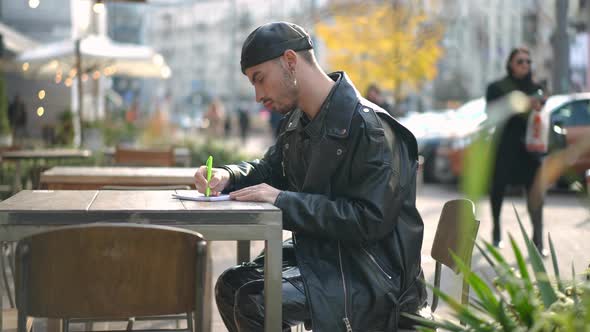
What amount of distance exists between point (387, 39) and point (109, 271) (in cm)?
2839

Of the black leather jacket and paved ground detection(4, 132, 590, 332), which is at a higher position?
the black leather jacket

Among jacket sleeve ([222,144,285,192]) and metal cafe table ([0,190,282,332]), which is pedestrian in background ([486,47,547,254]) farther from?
metal cafe table ([0,190,282,332])

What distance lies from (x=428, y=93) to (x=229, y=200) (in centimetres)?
5500

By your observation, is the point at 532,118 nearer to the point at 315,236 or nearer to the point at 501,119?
the point at 315,236

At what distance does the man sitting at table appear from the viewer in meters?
3.16

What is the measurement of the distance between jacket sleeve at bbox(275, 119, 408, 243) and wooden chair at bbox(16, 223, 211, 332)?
1.92 ft

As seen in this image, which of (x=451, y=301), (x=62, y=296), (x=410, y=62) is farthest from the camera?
(x=410, y=62)

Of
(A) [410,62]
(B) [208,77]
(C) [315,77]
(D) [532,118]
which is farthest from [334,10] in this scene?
(B) [208,77]

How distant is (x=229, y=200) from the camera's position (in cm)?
342

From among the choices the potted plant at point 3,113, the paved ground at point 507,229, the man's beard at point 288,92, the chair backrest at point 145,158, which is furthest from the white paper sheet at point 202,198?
the potted plant at point 3,113

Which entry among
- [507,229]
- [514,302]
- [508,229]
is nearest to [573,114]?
[508,229]

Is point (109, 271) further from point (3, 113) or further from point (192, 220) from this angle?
point (3, 113)

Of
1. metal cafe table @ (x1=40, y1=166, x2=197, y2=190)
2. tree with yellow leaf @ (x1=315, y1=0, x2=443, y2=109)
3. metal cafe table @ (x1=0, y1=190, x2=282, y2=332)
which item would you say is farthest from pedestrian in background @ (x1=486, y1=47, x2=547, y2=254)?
tree with yellow leaf @ (x1=315, y1=0, x2=443, y2=109)

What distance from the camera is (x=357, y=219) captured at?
10.3ft
